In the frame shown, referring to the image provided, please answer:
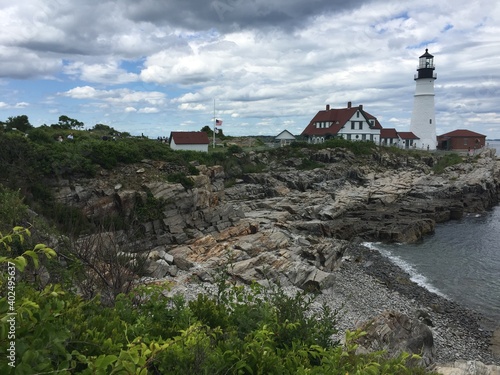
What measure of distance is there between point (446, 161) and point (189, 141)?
152 ft

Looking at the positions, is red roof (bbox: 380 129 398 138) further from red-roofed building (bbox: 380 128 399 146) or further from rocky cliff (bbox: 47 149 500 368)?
rocky cliff (bbox: 47 149 500 368)

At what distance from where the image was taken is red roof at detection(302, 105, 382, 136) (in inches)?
2972

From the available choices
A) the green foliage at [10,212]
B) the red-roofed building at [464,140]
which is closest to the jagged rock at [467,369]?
the green foliage at [10,212]

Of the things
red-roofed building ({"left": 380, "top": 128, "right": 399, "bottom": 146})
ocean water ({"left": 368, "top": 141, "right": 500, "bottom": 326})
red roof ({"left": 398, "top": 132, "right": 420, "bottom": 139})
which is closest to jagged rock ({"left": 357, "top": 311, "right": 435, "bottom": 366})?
ocean water ({"left": 368, "top": 141, "right": 500, "bottom": 326})

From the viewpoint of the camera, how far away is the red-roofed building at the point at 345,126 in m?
75.2

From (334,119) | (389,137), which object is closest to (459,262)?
(334,119)

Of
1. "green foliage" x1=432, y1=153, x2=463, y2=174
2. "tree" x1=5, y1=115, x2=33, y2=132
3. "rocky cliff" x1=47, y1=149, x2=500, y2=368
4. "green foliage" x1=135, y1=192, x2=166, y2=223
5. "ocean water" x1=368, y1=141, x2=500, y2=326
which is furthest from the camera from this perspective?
"green foliage" x1=432, y1=153, x2=463, y2=174

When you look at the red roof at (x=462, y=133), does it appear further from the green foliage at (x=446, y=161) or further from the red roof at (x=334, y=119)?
the red roof at (x=334, y=119)

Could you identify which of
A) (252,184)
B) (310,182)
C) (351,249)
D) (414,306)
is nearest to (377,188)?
(310,182)

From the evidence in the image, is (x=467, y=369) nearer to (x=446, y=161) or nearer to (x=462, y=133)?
(x=446, y=161)

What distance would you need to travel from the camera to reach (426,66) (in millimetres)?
76625

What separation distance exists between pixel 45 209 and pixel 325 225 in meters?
22.6

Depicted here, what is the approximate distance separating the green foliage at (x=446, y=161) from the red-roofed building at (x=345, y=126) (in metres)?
13.2

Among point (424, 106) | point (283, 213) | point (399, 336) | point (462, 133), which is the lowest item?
point (399, 336)
